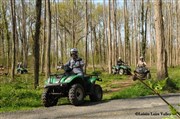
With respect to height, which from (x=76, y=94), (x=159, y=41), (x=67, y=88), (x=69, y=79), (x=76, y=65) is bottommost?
(x=76, y=94)

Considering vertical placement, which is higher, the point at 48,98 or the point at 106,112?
the point at 48,98

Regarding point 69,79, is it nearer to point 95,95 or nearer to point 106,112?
point 95,95

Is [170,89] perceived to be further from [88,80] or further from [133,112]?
[133,112]

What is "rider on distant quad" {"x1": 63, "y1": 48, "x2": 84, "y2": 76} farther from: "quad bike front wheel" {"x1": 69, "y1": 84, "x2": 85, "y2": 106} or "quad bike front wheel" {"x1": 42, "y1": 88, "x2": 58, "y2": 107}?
"quad bike front wheel" {"x1": 42, "y1": 88, "x2": 58, "y2": 107}

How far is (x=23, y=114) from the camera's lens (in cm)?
840

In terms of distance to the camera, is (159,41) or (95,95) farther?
(159,41)

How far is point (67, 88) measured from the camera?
9.80m

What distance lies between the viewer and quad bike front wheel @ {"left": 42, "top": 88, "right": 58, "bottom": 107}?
9.73m

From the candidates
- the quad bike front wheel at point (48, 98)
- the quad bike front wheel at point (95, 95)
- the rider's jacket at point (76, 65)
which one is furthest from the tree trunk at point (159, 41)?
the quad bike front wheel at point (48, 98)

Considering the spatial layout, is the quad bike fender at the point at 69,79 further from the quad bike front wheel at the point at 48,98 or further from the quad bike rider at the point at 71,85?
the quad bike front wheel at the point at 48,98

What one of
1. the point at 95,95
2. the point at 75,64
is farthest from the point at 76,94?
the point at 95,95

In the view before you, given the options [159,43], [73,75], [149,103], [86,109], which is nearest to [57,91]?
[73,75]

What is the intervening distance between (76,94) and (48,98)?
0.93 meters

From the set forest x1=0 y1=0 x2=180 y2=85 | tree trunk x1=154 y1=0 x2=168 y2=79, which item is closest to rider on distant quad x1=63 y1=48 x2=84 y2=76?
tree trunk x1=154 y1=0 x2=168 y2=79
